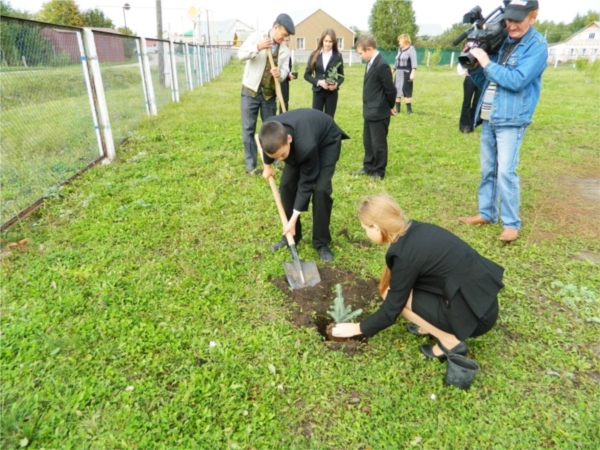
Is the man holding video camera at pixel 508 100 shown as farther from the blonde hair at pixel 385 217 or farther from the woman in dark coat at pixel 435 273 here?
the blonde hair at pixel 385 217

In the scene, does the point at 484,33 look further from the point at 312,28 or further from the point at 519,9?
the point at 312,28

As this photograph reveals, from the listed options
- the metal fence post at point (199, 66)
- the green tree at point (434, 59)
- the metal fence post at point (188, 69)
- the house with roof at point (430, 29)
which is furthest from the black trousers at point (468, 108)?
the house with roof at point (430, 29)

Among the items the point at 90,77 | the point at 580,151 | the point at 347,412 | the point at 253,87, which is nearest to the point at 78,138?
the point at 90,77

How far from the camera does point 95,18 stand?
140 ft

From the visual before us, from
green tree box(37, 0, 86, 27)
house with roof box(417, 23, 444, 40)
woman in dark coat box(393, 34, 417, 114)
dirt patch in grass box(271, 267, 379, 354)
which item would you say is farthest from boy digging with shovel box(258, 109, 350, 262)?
house with roof box(417, 23, 444, 40)

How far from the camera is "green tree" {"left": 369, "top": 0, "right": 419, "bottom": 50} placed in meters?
43.8

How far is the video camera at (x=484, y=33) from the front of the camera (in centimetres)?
325

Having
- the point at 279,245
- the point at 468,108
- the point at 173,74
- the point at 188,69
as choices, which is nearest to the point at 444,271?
the point at 279,245

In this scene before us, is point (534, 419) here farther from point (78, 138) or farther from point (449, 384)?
point (78, 138)

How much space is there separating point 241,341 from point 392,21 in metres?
49.7

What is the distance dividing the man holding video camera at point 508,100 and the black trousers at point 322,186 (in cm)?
140

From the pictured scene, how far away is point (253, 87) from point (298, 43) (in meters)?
46.9

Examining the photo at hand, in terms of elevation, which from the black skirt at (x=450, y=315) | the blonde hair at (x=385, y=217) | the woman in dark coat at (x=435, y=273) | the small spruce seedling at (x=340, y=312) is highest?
the blonde hair at (x=385, y=217)

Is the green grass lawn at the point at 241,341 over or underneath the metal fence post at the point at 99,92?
underneath
